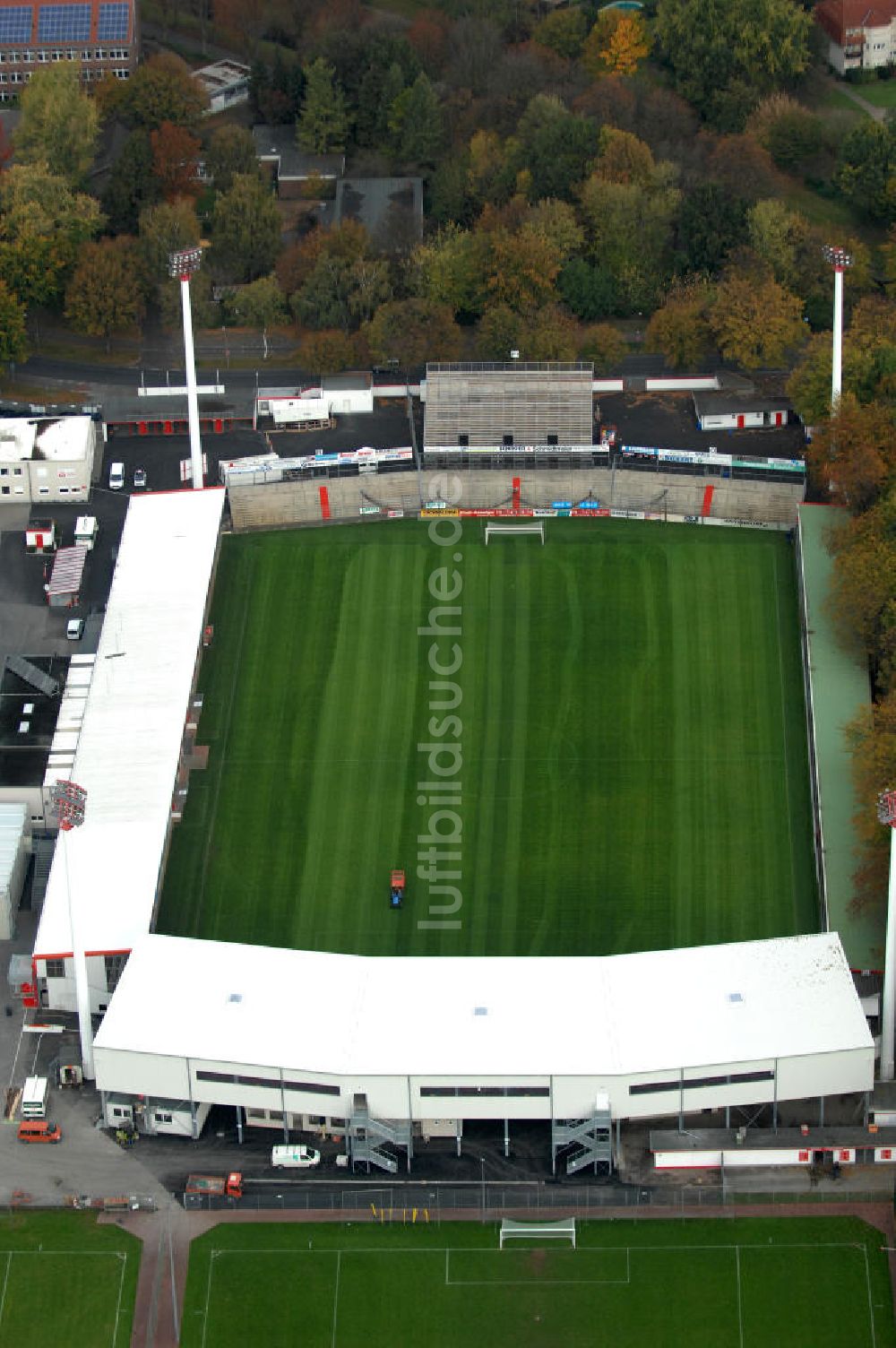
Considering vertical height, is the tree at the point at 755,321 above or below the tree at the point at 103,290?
above

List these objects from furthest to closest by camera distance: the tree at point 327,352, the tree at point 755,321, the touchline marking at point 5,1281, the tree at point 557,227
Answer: the tree at point 557,227, the tree at point 327,352, the tree at point 755,321, the touchline marking at point 5,1281

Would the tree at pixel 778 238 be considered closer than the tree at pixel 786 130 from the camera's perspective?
Yes

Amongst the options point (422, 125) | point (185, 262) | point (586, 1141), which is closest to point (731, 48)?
point (422, 125)

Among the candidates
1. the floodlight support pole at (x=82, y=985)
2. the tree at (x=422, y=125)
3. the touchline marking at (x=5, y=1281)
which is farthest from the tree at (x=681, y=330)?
the touchline marking at (x=5, y=1281)

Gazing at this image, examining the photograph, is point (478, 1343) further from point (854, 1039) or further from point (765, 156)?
point (765, 156)

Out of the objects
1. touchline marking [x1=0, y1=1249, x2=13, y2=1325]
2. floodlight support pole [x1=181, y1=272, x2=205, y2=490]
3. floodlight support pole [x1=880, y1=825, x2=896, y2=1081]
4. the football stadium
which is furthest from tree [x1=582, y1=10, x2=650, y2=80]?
touchline marking [x1=0, y1=1249, x2=13, y2=1325]

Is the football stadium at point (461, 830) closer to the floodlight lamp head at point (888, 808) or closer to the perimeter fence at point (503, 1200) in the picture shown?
the perimeter fence at point (503, 1200)

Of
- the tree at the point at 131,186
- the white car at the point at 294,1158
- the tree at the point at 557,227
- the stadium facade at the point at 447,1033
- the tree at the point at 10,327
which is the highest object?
the tree at the point at 557,227
